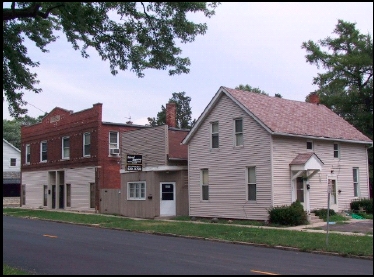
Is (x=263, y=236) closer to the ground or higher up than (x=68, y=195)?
closer to the ground

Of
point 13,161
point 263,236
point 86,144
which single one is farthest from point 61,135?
point 263,236

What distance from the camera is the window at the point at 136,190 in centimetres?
3077

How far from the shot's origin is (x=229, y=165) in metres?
26.4

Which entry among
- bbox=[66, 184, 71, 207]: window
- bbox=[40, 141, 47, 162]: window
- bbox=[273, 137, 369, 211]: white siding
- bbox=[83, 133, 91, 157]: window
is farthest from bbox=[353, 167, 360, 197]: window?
bbox=[40, 141, 47, 162]: window

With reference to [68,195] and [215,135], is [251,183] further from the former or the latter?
[68,195]

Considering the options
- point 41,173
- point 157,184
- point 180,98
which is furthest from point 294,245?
point 180,98

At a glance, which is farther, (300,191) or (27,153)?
(27,153)

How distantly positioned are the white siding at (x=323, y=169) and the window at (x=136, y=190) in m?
9.53

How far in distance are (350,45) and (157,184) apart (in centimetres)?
1614

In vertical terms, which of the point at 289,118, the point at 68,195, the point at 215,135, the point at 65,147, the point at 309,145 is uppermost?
the point at 289,118

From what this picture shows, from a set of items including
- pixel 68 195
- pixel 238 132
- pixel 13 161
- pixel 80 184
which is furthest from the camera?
pixel 13 161

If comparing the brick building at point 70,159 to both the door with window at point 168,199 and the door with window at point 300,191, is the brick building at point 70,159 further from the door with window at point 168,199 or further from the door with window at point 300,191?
the door with window at point 300,191

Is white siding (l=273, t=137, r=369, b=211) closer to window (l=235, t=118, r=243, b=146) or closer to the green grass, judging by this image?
window (l=235, t=118, r=243, b=146)

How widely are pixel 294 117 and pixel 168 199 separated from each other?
8941 millimetres
